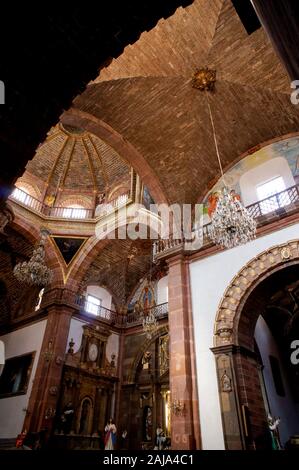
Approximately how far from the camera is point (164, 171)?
11.4 meters

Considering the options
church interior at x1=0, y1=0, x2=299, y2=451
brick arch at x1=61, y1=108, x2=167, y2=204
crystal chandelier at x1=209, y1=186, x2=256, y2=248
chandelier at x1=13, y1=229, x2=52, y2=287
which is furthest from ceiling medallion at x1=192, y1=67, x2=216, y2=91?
chandelier at x1=13, y1=229, x2=52, y2=287

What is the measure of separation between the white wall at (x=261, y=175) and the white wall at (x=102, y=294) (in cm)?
1001

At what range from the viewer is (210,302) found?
873 cm

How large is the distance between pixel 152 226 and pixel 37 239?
547 cm

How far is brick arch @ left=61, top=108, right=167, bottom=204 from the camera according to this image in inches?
396

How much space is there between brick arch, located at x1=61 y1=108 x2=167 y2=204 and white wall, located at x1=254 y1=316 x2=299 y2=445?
6982 millimetres

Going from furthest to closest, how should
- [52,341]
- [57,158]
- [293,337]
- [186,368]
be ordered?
[57,158]
[293,337]
[52,341]
[186,368]

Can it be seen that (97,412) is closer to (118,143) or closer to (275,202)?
(118,143)

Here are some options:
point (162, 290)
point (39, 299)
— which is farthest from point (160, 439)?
point (39, 299)

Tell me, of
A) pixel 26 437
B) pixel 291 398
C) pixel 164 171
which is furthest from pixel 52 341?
pixel 291 398

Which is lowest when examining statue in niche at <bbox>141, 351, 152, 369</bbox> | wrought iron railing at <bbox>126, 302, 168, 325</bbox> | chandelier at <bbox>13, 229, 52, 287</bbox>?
statue in niche at <bbox>141, 351, 152, 369</bbox>

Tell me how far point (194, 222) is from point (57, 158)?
9105 millimetres

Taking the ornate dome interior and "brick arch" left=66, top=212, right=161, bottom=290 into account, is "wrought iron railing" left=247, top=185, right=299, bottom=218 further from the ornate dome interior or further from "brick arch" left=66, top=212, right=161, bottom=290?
the ornate dome interior
